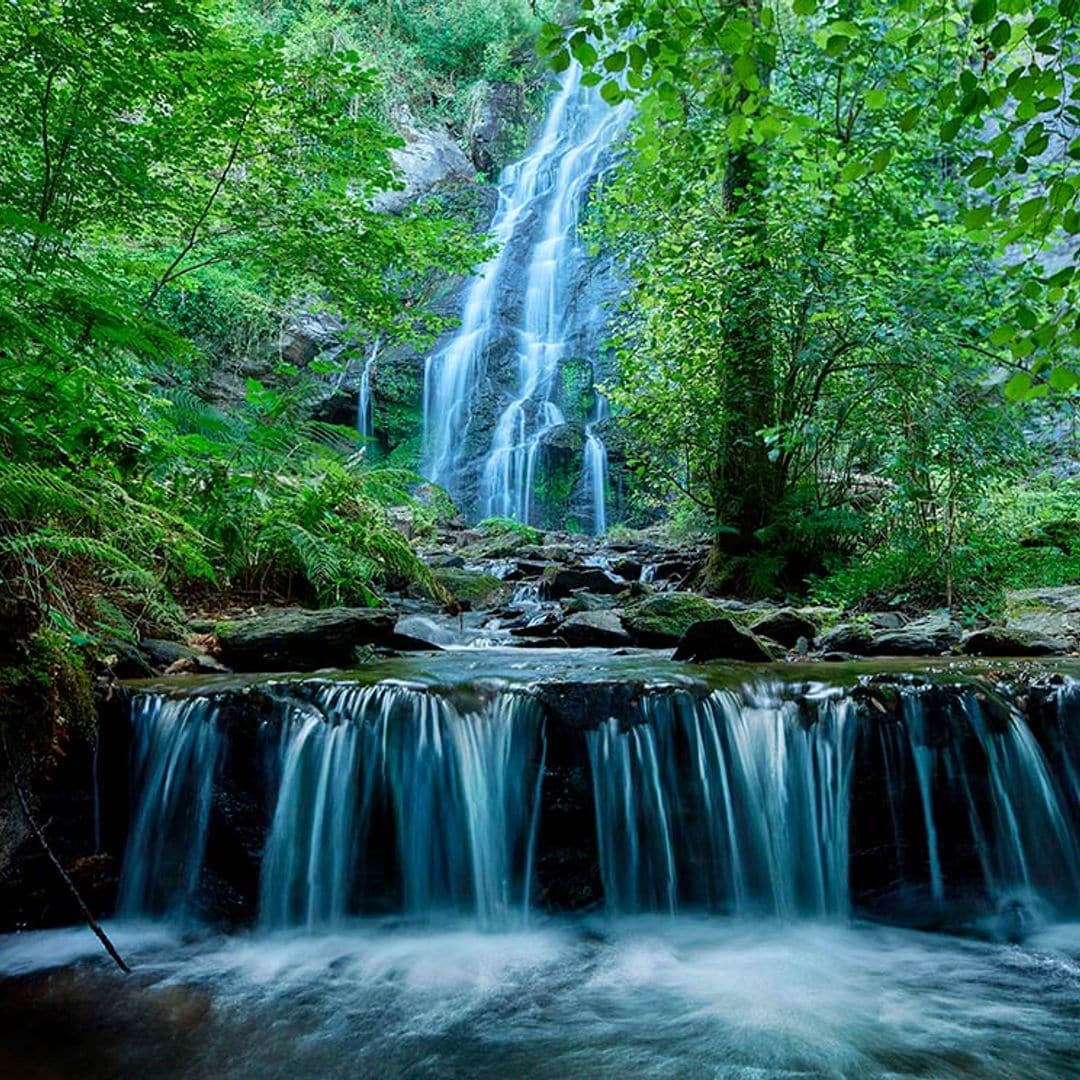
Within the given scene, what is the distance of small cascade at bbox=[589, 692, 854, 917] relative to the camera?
393cm

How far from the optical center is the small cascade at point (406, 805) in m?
3.84

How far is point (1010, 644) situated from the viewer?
5.30 m

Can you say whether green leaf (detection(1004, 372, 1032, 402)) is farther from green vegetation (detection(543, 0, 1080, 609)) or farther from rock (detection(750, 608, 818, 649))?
green vegetation (detection(543, 0, 1080, 609))

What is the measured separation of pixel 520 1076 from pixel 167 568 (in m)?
4.51

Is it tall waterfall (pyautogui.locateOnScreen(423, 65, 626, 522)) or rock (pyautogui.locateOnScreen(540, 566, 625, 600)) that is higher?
tall waterfall (pyautogui.locateOnScreen(423, 65, 626, 522))

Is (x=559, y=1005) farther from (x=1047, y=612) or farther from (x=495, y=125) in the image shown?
(x=495, y=125)

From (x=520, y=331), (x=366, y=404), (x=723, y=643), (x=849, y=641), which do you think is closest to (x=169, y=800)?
(x=723, y=643)

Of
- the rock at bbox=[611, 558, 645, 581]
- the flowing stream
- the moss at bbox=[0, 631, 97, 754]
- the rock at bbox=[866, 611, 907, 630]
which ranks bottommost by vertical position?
the flowing stream

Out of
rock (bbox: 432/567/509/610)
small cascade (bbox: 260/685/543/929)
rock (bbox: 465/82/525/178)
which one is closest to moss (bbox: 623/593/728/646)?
rock (bbox: 432/567/509/610)

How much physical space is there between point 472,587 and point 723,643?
14.4 ft

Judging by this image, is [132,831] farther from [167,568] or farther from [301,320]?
[301,320]

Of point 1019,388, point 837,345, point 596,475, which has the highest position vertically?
point 596,475

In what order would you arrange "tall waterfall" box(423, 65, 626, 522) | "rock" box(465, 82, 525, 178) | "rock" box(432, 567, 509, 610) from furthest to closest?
"rock" box(465, 82, 525, 178) < "tall waterfall" box(423, 65, 626, 522) < "rock" box(432, 567, 509, 610)

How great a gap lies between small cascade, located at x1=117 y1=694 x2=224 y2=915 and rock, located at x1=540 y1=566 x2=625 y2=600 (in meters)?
5.28
